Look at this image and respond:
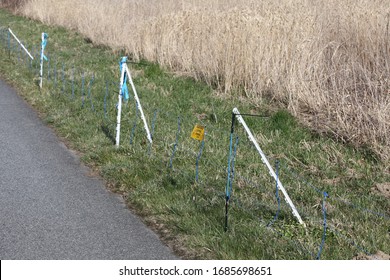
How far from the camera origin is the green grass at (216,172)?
482cm

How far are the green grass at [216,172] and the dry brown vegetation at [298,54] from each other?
0.32 metres

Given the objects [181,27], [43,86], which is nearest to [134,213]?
[43,86]

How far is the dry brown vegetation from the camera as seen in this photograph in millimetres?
7805

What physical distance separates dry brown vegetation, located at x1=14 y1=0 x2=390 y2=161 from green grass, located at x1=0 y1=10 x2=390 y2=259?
0.32 m

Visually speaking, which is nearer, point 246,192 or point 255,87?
point 246,192

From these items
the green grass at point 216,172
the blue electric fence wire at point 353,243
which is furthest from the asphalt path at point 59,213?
the blue electric fence wire at point 353,243

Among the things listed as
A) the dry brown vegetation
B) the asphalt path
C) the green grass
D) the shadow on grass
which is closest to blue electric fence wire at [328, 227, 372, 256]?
the green grass

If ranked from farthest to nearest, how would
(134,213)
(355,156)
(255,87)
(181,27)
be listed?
(181,27), (255,87), (355,156), (134,213)

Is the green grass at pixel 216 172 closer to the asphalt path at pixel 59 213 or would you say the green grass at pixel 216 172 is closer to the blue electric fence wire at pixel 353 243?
the blue electric fence wire at pixel 353 243

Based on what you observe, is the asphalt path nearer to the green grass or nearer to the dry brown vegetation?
the green grass

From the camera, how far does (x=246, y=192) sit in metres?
5.91

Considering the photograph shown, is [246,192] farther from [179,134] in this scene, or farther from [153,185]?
[179,134]

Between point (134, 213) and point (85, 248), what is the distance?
2.85 feet

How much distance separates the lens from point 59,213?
5.62 m
